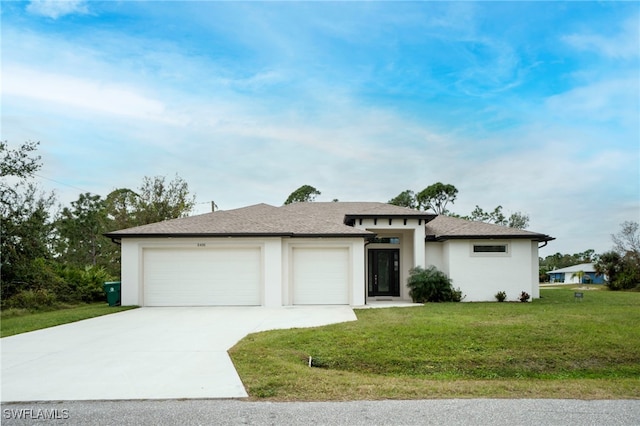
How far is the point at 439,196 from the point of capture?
44.6m

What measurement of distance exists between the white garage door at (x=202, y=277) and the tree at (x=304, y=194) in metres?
23.1

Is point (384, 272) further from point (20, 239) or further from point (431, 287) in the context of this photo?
point (20, 239)

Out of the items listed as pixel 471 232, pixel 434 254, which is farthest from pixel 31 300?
pixel 471 232

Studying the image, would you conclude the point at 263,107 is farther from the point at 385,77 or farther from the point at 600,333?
the point at 600,333

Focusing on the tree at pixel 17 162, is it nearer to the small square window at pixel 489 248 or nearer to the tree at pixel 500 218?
the small square window at pixel 489 248

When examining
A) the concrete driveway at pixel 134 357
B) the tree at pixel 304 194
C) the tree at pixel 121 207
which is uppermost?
the tree at pixel 304 194

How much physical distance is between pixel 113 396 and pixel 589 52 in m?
16.5

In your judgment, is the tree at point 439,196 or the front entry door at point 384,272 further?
the tree at point 439,196

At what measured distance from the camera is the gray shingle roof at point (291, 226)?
16172 millimetres

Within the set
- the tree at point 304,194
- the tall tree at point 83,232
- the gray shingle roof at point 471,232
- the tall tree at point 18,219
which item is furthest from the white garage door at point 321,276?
the tall tree at point 83,232

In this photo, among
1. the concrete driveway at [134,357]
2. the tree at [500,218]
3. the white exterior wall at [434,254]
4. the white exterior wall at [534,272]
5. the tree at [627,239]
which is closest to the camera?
the concrete driveway at [134,357]

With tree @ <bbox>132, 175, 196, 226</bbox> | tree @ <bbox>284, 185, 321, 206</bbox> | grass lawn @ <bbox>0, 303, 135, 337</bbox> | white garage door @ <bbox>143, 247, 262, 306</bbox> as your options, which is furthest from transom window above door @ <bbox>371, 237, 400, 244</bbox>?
tree @ <bbox>284, 185, 321, 206</bbox>

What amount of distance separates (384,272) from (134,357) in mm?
13630

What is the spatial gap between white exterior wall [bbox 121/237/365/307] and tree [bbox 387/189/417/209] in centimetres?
3047
